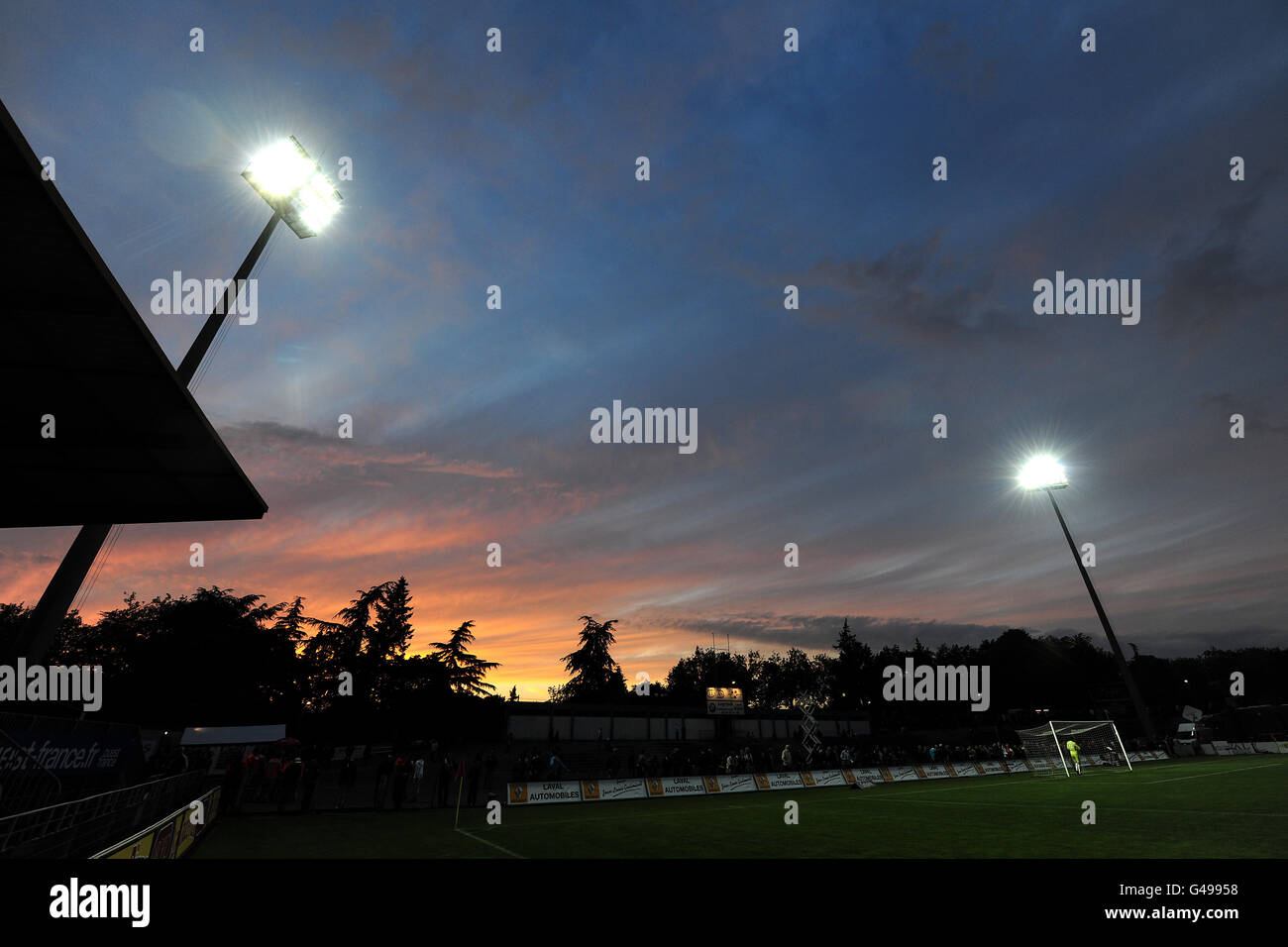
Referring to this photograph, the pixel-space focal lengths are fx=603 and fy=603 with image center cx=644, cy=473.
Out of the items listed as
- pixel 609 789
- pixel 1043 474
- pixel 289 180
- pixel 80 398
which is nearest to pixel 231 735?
pixel 609 789

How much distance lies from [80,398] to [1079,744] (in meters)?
47.6

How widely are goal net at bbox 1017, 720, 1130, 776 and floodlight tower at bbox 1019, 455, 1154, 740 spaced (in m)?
3.17

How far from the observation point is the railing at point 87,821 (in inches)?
267

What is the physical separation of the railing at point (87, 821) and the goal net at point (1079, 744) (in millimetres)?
39713

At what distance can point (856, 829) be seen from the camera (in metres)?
13.8

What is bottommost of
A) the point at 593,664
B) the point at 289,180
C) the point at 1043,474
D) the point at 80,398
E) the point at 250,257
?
the point at 593,664

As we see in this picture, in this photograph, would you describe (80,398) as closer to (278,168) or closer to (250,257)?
(250,257)

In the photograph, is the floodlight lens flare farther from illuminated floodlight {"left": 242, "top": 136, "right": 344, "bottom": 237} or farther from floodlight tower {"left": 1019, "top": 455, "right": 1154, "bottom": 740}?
floodlight tower {"left": 1019, "top": 455, "right": 1154, "bottom": 740}

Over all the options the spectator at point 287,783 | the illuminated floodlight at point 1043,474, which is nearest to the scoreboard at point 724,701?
the illuminated floodlight at point 1043,474

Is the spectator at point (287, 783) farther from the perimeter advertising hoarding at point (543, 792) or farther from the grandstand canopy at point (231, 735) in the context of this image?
the grandstand canopy at point (231, 735)
